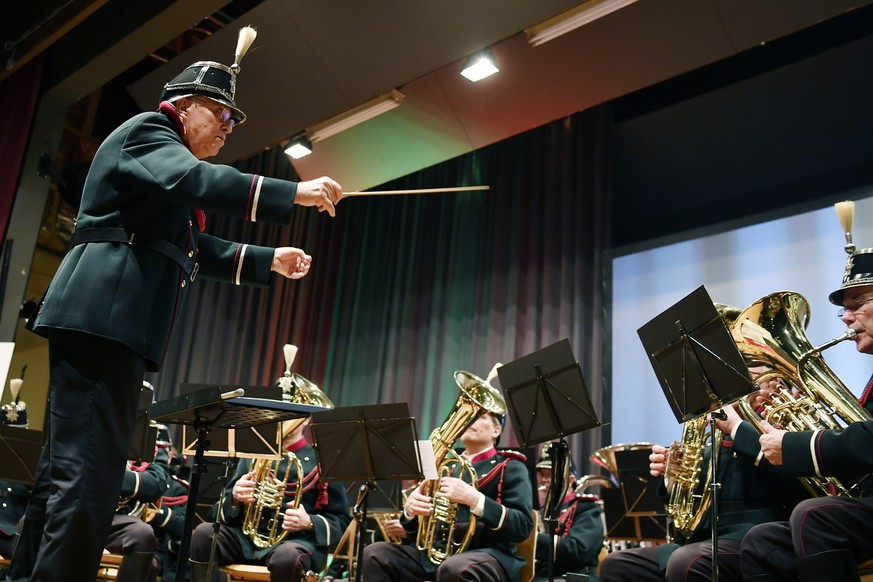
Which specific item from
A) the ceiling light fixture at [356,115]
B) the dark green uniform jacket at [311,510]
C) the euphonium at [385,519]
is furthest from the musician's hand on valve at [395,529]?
the ceiling light fixture at [356,115]

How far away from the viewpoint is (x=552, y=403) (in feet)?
11.5

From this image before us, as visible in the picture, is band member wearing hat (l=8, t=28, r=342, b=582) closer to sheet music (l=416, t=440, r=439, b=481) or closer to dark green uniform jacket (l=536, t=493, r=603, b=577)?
sheet music (l=416, t=440, r=439, b=481)

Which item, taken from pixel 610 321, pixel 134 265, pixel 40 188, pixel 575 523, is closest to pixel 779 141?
pixel 610 321

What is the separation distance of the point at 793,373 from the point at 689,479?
643 millimetres

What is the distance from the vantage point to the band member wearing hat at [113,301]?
1.91 metres

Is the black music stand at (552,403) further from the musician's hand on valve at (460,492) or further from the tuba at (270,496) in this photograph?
the tuba at (270,496)

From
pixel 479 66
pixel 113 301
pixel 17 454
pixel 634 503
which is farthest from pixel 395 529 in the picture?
pixel 479 66

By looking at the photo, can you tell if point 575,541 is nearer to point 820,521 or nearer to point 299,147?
point 820,521

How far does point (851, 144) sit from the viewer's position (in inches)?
225

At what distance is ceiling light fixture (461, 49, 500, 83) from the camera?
5.98 m

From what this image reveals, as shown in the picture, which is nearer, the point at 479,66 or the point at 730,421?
the point at 730,421

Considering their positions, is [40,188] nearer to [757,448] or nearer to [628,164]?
[628,164]

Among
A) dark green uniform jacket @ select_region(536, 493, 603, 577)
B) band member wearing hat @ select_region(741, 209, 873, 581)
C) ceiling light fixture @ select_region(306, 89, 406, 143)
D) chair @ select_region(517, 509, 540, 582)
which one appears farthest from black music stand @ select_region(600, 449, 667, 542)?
ceiling light fixture @ select_region(306, 89, 406, 143)

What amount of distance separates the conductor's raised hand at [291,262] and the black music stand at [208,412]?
1.39 feet
